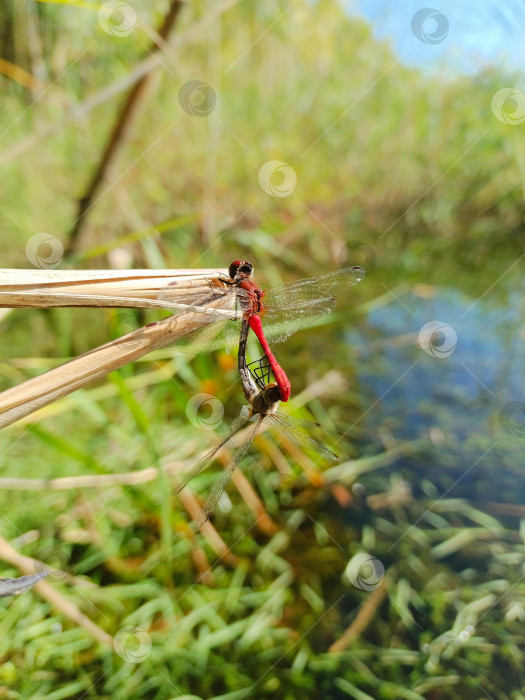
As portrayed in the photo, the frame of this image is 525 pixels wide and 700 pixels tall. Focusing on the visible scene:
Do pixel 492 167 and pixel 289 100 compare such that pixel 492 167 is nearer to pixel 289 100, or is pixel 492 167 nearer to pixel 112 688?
pixel 289 100

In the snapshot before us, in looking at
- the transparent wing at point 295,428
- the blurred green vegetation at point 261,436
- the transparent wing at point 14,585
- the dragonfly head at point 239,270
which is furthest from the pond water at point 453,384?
the transparent wing at point 14,585

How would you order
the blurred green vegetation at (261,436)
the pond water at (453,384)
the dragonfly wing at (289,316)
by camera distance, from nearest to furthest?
1. the dragonfly wing at (289,316)
2. the blurred green vegetation at (261,436)
3. the pond water at (453,384)

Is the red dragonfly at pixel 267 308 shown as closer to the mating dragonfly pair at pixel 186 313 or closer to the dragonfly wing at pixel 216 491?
the mating dragonfly pair at pixel 186 313

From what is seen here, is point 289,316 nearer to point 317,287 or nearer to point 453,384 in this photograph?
point 317,287

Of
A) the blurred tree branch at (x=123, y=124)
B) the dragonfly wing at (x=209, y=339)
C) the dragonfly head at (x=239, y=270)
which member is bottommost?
the dragonfly wing at (x=209, y=339)

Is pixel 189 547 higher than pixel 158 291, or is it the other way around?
pixel 158 291

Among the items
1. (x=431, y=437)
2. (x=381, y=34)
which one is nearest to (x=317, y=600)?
(x=431, y=437)

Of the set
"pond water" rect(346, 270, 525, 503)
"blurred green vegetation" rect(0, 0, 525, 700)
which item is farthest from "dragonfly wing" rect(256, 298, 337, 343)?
"pond water" rect(346, 270, 525, 503)

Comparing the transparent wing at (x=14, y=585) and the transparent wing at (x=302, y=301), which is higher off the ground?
the transparent wing at (x=302, y=301)

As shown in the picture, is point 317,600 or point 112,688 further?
point 317,600
